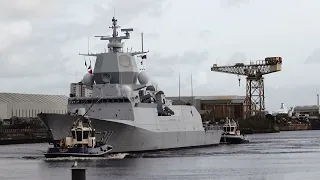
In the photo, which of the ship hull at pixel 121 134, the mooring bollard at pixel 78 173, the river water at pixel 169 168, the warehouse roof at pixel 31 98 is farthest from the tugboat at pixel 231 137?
the warehouse roof at pixel 31 98

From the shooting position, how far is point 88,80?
72812 millimetres

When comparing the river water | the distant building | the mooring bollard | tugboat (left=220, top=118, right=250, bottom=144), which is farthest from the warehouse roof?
the mooring bollard

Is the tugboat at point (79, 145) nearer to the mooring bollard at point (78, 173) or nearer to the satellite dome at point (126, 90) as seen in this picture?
the satellite dome at point (126, 90)

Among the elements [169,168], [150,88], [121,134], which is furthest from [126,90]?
[169,168]

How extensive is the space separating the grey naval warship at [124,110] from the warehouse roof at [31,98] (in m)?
109

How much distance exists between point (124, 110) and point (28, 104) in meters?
122

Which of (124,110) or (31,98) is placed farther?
(31,98)

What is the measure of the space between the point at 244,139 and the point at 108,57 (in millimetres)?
36088

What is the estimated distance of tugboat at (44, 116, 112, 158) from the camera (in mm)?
56125

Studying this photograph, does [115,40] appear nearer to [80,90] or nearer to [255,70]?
[80,90]

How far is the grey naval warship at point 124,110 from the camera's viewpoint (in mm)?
63156

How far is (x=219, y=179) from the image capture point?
42625 mm

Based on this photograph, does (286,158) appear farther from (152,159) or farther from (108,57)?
(108,57)

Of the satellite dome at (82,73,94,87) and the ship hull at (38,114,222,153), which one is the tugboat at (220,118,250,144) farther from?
the satellite dome at (82,73,94,87)
